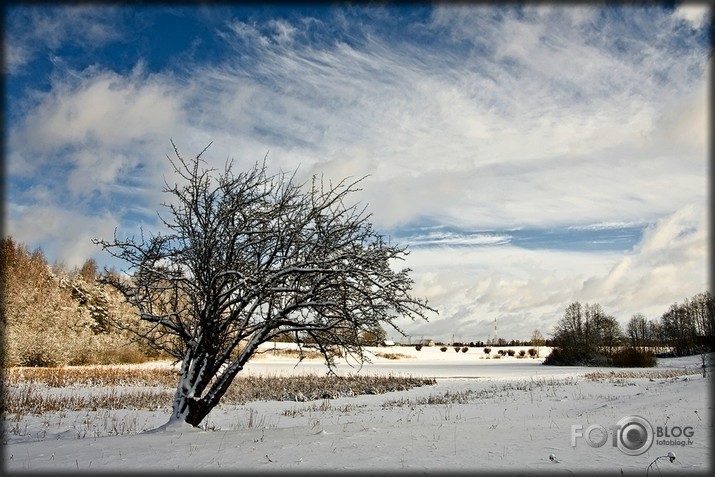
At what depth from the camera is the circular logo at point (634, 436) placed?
272 inches

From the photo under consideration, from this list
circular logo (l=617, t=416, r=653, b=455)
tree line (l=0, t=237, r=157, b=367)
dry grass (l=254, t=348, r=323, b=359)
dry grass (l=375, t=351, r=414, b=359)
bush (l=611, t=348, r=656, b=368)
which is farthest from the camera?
dry grass (l=375, t=351, r=414, b=359)

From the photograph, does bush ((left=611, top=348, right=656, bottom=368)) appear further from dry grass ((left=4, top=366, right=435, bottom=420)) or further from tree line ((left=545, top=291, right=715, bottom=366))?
dry grass ((left=4, top=366, right=435, bottom=420))

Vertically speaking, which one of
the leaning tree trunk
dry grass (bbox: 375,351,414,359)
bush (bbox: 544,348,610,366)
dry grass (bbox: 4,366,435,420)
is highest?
the leaning tree trunk

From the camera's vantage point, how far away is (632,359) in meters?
49.0

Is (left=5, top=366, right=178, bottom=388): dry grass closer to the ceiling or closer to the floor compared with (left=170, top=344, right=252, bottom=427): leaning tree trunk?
closer to the floor

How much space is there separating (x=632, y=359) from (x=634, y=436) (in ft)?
160

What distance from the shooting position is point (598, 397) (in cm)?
1933

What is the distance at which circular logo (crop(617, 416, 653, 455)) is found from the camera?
22.7 ft

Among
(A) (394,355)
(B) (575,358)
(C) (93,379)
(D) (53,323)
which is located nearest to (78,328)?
(D) (53,323)

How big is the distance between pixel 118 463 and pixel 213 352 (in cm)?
351

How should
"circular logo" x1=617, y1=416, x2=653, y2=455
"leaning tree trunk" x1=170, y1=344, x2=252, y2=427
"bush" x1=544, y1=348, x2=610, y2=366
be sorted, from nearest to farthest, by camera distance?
"circular logo" x1=617, y1=416, x2=653, y2=455, "leaning tree trunk" x1=170, y1=344, x2=252, y2=427, "bush" x1=544, y1=348, x2=610, y2=366

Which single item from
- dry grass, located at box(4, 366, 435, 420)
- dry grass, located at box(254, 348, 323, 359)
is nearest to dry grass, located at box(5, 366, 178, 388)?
dry grass, located at box(4, 366, 435, 420)

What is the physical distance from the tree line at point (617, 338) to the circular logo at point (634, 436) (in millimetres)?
34824

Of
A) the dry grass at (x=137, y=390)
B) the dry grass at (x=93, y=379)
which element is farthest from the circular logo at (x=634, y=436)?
the dry grass at (x=93, y=379)
